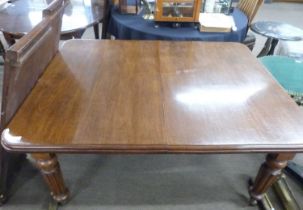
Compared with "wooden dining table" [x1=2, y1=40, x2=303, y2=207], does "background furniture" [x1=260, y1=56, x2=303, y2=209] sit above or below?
below

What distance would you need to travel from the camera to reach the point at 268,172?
1132 millimetres

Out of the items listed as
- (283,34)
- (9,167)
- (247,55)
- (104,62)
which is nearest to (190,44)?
(247,55)

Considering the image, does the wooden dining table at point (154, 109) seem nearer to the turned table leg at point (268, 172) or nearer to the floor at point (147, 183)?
the turned table leg at point (268, 172)

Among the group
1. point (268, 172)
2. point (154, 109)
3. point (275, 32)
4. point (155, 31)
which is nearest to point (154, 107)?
point (154, 109)

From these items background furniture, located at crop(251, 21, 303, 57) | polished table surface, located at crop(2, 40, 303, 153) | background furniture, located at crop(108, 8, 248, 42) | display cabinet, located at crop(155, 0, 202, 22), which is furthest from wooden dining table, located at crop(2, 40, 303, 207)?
background furniture, located at crop(251, 21, 303, 57)

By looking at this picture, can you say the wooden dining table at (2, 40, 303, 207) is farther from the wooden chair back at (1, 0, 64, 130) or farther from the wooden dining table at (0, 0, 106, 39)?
the wooden dining table at (0, 0, 106, 39)

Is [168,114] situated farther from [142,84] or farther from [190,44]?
[190,44]

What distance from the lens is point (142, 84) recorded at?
105 centimetres

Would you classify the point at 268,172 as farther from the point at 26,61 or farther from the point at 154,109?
the point at 26,61

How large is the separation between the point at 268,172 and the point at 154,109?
26.2 inches

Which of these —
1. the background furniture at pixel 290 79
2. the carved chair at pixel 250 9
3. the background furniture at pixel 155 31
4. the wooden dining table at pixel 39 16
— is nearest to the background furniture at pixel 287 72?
the background furniture at pixel 290 79

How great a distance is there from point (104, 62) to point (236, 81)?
651 mm

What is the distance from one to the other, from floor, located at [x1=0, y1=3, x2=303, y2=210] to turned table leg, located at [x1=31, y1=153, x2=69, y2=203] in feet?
0.38

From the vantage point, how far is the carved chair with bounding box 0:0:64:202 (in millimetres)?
802
